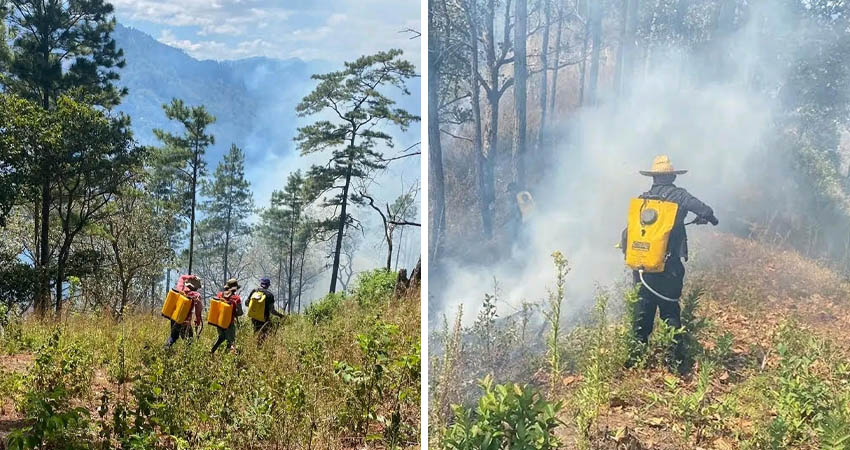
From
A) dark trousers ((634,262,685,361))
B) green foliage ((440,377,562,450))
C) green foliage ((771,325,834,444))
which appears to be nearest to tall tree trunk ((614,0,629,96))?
dark trousers ((634,262,685,361))

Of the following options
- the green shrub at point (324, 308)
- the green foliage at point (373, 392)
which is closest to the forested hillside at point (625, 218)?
the green foliage at point (373, 392)

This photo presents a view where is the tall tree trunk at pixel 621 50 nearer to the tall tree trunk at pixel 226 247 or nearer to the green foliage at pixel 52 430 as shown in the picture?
the green foliage at pixel 52 430

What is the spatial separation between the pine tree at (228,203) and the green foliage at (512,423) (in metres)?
5.56

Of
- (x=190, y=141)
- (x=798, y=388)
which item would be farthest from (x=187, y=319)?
(x=798, y=388)

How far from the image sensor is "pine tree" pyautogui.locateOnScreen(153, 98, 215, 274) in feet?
25.8

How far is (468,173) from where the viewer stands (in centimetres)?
356

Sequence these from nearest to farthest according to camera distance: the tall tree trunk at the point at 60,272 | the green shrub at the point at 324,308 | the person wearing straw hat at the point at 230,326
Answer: the person wearing straw hat at the point at 230,326, the tall tree trunk at the point at 60,272, the green shrub at the point at 324,308

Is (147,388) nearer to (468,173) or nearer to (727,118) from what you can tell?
(468,173)

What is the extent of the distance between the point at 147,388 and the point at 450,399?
185 cm

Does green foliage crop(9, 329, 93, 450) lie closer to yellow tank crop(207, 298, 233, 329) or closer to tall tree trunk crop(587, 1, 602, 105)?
yellow tank crop(207, 298, 233, 329)

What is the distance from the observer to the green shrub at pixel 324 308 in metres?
7.25

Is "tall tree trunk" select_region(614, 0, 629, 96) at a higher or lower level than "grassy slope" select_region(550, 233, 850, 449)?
higher

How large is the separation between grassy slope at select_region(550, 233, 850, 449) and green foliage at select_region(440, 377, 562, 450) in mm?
220

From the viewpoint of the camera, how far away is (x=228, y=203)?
28.7ft
